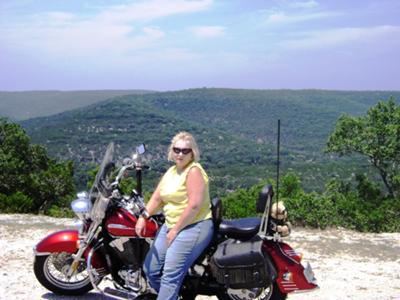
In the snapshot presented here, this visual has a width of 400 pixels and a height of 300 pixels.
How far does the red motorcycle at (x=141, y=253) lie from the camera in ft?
14.7

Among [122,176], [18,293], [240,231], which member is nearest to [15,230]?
[18,293]

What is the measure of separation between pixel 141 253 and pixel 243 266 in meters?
0.95

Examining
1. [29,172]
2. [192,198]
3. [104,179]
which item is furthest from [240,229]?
[29,172]

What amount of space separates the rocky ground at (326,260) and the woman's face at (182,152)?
72.4 inches

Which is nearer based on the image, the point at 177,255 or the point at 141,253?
the point at 177,255

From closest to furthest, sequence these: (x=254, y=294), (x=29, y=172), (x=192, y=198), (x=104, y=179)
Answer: (x=192, y=198)
(x=254, y=294)
(x=104, y=179)
(x=29, y=172)

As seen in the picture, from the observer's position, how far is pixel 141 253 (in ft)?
15.9

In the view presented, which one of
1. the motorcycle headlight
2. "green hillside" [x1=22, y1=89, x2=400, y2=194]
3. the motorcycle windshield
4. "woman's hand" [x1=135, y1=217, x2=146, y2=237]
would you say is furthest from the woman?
"green hillside" [x1=22, y1=89, x2=400, y2=194]

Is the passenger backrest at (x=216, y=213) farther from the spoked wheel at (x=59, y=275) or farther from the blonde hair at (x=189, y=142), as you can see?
the spoked wheel at (x=59, y=275)

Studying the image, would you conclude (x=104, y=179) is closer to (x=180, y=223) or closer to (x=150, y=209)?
(x=150, y=209)

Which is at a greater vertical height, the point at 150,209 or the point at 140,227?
the point at 150,209

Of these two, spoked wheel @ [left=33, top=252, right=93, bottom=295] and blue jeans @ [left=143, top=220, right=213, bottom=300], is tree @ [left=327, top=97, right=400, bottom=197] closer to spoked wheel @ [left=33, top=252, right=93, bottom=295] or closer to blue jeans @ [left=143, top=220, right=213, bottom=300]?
spoked wheel @ [left=33, top=252, right=93, bottom=295]

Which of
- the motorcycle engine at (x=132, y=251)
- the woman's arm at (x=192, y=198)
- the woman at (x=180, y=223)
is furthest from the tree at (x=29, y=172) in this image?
the woman's arm at (x=192, y=198)

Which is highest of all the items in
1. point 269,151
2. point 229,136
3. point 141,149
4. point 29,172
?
point 141,149
